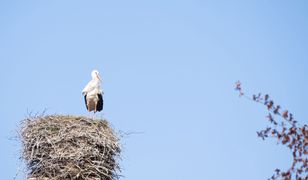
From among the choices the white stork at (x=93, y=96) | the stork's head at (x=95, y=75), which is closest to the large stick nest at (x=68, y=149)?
the white stork at (x=93, y=96)

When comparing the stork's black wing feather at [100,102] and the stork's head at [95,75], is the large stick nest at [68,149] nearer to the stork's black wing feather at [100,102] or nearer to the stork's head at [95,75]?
the stork's black wing feather at [100,102]

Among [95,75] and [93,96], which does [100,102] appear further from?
[95,75]

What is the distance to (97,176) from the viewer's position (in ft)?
29.3

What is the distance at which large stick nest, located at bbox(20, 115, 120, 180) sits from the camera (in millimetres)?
8883

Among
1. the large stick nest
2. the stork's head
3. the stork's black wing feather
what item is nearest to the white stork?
the stork's black wing feather

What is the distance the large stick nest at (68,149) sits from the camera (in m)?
8.88

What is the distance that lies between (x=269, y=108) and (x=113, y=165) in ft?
18.6

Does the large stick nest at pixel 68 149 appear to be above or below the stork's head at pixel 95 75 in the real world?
below

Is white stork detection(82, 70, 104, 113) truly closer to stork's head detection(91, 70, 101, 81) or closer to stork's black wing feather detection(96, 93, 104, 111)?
stork's black wing feather detection(96, 93, 104, 111)

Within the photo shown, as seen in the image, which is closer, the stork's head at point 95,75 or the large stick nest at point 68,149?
the large stick nest at point 68,149

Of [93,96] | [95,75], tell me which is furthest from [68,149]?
[95,75]

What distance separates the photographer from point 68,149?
899 cm

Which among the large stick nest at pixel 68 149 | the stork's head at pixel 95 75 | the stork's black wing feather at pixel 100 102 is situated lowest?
the large stick nest at pixel 68 149

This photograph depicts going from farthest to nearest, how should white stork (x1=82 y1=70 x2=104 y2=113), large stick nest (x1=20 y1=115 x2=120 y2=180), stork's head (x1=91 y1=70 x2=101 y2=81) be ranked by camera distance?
1. stork's head (x1=91 y1=70 x2=101 y2=81)
2. white stork (x1=82 y1=70 x2=104 y2=113)
3. large stick nest (x1=20 y1=115 x2=120 y2=180)
